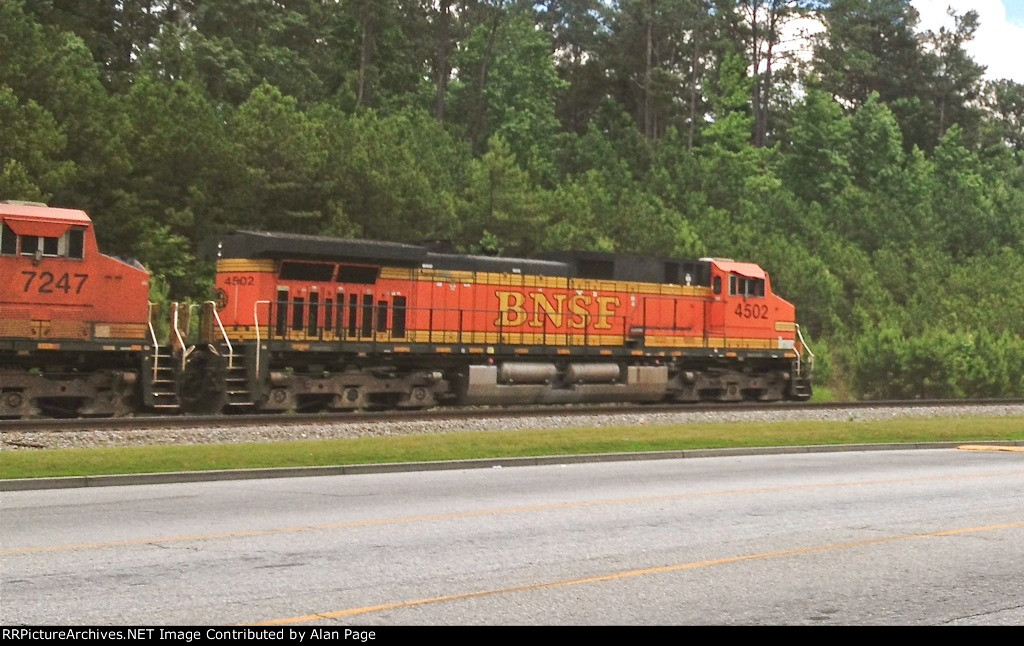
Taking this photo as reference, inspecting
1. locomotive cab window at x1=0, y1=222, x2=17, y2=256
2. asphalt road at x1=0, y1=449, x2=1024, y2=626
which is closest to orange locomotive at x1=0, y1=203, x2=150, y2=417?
locomotive cab window at x1=0, y1=222, x2=17, y2=256

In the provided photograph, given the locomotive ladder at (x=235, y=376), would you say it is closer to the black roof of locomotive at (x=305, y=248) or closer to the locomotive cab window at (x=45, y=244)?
the black roof of locomotive at (x=305, y=248)

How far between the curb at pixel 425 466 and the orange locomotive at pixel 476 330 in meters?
8.26

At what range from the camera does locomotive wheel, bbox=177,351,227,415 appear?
82.5 feet

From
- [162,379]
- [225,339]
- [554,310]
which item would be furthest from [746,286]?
[162,379]

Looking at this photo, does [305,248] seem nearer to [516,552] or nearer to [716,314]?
[716,314]

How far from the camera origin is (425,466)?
1766 centimetres

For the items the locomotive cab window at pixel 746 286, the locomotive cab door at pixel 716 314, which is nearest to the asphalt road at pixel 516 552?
the locomotive cab door at pixel 716 314

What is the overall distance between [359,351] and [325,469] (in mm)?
9885

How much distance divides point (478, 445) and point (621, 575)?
10416 millimetres

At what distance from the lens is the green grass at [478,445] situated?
16.4 metres

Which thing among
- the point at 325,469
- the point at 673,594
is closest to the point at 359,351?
the point at 325,469

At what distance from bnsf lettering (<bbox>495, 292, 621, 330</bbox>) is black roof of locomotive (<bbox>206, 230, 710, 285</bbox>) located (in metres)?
0.59

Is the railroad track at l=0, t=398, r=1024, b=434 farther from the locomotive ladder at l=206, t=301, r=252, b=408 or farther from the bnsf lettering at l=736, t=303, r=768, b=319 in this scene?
the bnsf lettering at l=736, t=303, r=768, b=319
